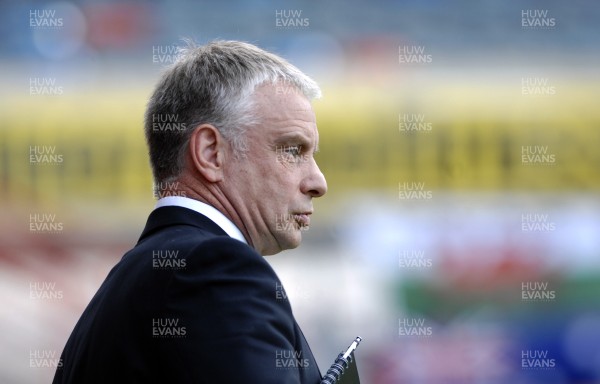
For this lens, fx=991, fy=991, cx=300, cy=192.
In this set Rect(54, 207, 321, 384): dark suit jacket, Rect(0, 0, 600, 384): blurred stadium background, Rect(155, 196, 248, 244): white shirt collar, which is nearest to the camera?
Rect(54, 207, 321, 384): dark suit jacket

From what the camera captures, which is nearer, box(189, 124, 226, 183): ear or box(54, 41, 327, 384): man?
box(54, 41, 327, 384): man

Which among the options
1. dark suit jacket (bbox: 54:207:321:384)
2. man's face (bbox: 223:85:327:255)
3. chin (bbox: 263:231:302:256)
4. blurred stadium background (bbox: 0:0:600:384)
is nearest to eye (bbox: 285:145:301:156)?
man's face (bbox: 223:85:327:255)

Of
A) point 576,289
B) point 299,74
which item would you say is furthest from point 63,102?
point 299,74

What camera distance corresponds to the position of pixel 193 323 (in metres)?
1.07

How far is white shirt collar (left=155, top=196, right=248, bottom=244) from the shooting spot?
1.27 meters

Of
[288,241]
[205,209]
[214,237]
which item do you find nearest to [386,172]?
[288,241]

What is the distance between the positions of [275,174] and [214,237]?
0.21 metres

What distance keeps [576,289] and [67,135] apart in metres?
2.59

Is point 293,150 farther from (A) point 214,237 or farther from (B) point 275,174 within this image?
(A) point 214,237

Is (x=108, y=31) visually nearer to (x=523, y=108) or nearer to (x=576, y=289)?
(x=523, y=108)

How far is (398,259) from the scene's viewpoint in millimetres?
4688

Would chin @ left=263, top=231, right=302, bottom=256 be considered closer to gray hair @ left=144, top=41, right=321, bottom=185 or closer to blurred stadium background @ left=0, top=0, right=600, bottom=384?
gray hair @ left=144, top=41, right=321, bottom=185

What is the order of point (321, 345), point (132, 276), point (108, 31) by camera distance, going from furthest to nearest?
point (108, 31)
point (321, 345)
point (132, 276)

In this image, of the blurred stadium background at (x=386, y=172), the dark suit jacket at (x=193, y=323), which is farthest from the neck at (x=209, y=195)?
the blurred stadium background at (x=386, y=172)
